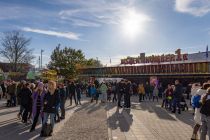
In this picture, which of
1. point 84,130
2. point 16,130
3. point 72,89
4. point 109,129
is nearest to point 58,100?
point 84,130

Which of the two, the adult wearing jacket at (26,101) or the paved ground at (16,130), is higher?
the adult wearing jacket at (26,101)

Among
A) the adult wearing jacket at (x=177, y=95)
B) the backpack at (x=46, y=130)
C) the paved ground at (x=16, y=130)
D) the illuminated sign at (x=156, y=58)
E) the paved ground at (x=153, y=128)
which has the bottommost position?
the paved ground at (x=153, y=128)

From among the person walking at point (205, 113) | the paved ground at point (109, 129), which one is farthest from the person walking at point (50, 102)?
the person walking at point (205, 113)

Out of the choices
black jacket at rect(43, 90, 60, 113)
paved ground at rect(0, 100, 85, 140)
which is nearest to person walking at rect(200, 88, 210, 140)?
black jacket at rect(43, 90, 60, 113)

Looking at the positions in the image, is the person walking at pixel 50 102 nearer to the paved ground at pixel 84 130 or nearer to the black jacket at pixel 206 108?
the paved ground at pixel 84 130

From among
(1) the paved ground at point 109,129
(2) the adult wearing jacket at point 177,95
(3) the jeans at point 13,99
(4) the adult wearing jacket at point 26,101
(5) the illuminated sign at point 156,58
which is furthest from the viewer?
(5) the illuminated sign at point 156,58

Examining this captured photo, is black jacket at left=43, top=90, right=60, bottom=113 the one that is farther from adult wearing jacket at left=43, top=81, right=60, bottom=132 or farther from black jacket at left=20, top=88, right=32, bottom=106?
black jacket at left=20, top=88, right=32, bottom=106

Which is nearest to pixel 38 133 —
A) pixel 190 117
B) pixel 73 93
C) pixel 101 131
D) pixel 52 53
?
pixel 101 131

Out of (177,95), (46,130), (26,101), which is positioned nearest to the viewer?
(46,130)

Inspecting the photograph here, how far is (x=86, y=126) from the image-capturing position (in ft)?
44.4

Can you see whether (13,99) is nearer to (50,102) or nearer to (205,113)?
(50,102)

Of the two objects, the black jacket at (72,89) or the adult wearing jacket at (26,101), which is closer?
the adult wearing jacket at (26,101)

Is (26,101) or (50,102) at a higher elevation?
(50,102)

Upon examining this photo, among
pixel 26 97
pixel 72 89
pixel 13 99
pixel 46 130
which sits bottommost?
pixel 46 130
